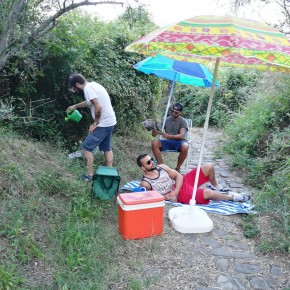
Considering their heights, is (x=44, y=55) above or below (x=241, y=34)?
below

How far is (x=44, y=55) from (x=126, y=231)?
→ 2874 mm

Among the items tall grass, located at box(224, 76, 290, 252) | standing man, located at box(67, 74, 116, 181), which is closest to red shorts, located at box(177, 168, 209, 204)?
tall grass, located at box(224, 76, 290, 252)

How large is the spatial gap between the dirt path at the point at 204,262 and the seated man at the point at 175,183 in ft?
1.75

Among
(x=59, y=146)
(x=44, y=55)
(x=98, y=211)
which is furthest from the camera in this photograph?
(x=59, y=146)

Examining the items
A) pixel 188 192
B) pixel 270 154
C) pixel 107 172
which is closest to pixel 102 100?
pixel 107 172

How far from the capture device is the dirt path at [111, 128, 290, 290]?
2930mm

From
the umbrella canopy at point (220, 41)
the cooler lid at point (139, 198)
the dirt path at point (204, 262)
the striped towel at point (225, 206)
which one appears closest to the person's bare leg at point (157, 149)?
the striped towel at point (225, 206)

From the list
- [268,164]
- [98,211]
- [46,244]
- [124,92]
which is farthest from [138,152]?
[46,244]

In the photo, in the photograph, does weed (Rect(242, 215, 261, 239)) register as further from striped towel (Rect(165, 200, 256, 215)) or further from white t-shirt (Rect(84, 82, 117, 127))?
white t-shirt (Rect(84, 82, 117, 127))

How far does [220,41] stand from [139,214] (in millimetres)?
1922

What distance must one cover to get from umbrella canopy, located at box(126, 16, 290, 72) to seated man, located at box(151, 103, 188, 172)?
2519 mm

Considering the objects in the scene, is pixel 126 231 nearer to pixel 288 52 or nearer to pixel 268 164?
pixel 288 52

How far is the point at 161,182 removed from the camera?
430 cm

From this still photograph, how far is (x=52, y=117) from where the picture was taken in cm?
514
